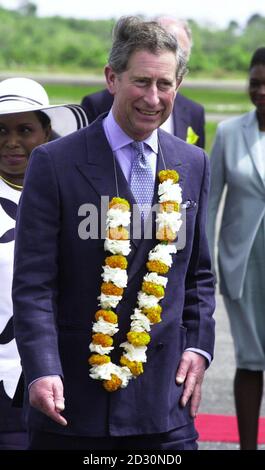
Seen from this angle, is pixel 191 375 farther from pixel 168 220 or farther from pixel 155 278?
pixel 168 220

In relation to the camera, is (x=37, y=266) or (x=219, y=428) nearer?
(x=37, y=266)

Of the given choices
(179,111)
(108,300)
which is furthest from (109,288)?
(179,111)

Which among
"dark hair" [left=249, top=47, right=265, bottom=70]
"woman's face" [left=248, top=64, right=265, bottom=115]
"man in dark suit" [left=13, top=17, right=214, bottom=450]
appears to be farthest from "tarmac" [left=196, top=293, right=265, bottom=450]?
"man in dark suit" [left=13, top=17, right=214, bottom=450]

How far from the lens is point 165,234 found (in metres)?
3.47

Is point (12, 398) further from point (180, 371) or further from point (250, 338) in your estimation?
point (250, 338)

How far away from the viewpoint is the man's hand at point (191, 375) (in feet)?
11.6

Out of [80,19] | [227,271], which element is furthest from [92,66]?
[227,271]

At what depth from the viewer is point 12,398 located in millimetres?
4047

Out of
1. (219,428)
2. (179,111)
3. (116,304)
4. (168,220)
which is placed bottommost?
(219,428)

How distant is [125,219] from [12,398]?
0.98 meters

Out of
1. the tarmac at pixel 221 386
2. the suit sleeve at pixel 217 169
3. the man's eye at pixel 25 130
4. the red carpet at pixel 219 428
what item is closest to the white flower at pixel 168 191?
the man's eye at pixel 25 130

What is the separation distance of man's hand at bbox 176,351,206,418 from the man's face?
27.7 inches

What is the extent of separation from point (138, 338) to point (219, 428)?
305 cm

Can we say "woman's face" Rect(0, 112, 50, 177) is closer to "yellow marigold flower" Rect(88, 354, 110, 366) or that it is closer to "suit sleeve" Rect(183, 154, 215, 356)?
"suit sleeve" Rect(183, 154, 215, 356)
